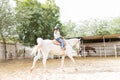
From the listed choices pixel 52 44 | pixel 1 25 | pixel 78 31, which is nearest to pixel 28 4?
pixel 1 25

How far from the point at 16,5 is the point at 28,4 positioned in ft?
6.22

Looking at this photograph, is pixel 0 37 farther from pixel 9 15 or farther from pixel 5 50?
pixel 9 15

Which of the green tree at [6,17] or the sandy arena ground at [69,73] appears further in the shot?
the green tree at [6,17]

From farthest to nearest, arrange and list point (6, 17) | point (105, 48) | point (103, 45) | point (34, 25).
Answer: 1. point (103, 45)
2. point (105, 48)
3. point (34, 25)
4. point (6, 17)

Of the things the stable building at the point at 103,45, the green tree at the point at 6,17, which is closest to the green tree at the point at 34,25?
the green tree at the point at 6,17

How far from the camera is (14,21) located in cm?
1677

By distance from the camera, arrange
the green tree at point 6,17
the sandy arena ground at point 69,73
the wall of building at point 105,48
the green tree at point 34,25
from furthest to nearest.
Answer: the wall of building at point 105,48 → the green tree at point 34,25 → the green tree at point 6,17 → the sandy arena ground at point 69,73

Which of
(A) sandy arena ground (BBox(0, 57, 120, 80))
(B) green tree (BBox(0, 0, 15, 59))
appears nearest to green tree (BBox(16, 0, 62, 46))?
(B) green tree (BBox(0, 0, 15, 59))

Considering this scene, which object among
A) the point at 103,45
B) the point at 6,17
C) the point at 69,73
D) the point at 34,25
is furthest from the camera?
the point at 103,45

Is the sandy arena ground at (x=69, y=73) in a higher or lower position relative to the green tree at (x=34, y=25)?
lower

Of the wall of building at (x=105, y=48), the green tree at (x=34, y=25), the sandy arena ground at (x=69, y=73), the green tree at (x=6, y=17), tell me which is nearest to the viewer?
the sandy arena ground at (x=69, y=73)

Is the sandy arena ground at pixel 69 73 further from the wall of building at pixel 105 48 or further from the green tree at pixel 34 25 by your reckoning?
the wall of building at pixel 105 48

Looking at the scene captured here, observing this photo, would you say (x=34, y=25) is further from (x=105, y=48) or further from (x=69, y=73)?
(x=69, y=73)

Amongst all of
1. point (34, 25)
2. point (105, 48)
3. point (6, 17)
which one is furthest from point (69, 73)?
point (105, 48)
